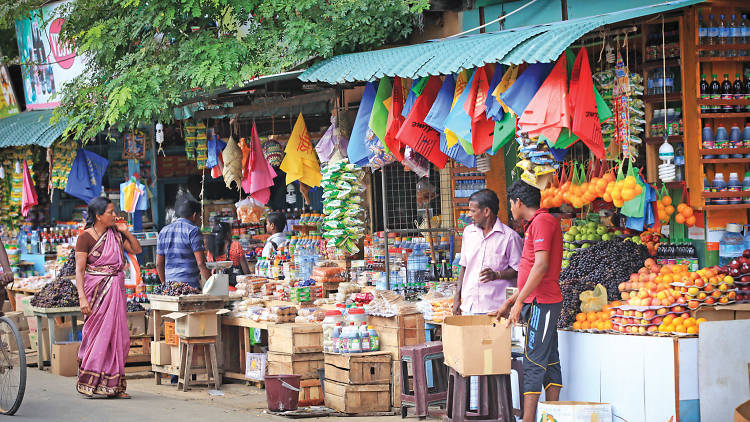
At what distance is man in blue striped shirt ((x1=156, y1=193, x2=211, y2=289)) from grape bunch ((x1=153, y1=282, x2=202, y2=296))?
16 centimetres

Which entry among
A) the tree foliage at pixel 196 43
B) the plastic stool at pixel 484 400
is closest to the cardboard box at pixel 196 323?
the tree foliage at pixel 196 43

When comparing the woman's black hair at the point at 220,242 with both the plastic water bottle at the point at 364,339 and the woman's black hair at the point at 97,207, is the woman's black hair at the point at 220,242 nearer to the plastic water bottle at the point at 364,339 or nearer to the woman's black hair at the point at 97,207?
the woman's black hair at the point at 97,207

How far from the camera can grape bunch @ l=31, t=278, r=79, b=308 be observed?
38.9 ft

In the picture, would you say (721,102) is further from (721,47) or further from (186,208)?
(186,208)

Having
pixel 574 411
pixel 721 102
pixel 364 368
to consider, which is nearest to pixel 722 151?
pixel 721 102

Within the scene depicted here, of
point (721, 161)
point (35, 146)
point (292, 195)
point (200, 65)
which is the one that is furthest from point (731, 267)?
point (35, 146)

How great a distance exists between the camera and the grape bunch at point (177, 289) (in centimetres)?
1050

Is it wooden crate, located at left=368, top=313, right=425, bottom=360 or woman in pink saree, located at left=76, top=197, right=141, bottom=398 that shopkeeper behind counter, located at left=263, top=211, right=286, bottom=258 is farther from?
wooden crate, located at left=368, top=313, right=425, bottom=360

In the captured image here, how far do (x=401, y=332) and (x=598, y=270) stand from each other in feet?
6.07

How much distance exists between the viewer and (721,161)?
8.05 meters

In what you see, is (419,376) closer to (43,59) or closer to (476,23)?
(476,23)

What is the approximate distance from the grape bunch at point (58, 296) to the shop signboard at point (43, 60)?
628cm

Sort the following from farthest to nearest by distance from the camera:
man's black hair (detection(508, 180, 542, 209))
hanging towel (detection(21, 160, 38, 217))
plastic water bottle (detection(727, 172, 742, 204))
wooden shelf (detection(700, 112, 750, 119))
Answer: hanging towel (detection(21, 160, 38, 217)) < plastic water bottle (detection(727, 172, 742, 204)) < wooden shelf (detection(700, 112, 750, 119)) < man's black hair (detection(508, 180, 542, 209))

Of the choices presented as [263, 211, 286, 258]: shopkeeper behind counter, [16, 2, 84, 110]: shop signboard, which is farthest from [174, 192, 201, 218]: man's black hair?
[16, 2, 84, 110]: shop signboard
